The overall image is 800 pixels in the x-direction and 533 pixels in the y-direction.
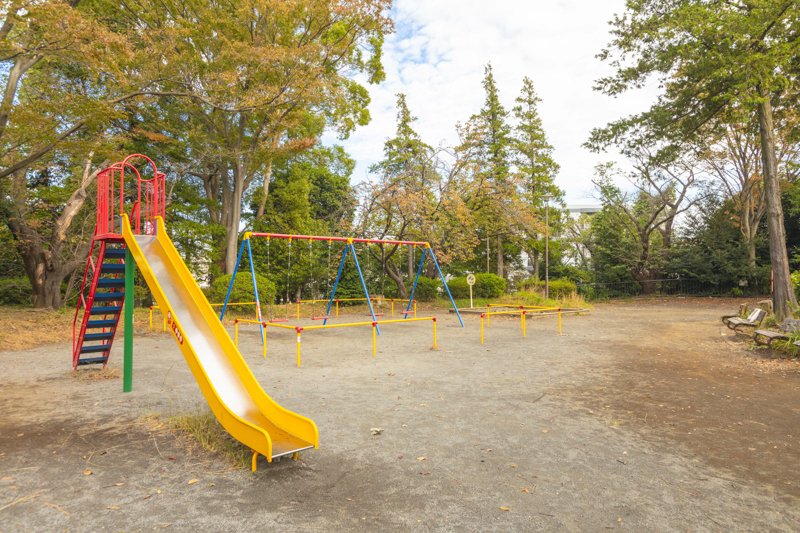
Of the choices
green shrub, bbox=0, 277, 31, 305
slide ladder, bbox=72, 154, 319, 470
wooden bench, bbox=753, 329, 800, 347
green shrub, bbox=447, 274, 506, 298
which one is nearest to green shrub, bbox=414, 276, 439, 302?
green shrub, bbox=447, 274, 506, 298

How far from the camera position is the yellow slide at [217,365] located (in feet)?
12.5

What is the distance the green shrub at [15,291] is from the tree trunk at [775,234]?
22.5 meters

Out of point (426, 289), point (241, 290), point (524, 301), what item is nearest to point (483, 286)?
point (524, 301)

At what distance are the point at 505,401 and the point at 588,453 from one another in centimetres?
175

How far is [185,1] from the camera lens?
15359 millimetres

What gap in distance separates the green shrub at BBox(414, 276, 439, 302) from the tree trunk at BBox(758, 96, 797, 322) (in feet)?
42.1

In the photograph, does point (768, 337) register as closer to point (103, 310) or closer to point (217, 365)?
point (217, 365)

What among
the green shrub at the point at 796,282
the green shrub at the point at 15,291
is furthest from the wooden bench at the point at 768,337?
the green shrub at the point at 15,291

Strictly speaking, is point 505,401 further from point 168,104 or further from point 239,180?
point 168,104

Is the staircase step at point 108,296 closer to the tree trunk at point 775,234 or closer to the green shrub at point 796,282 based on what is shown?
the tree trunk at point 775,234

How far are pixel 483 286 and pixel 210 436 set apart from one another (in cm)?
1847

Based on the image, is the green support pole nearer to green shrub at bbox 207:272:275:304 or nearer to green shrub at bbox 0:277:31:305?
green shrub at bbox 207:272:275:304

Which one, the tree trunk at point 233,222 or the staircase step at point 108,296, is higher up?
the tree trunk at point 233,222

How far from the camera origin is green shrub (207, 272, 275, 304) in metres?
15.7
